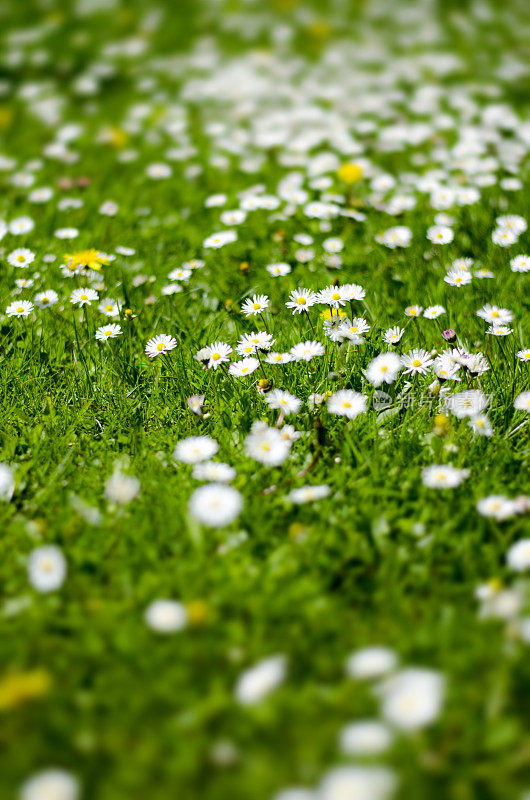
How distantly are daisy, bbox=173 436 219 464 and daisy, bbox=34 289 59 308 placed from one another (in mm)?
830

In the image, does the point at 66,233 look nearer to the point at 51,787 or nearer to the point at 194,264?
the point at 194,264

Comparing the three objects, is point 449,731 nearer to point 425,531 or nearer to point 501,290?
point 425,531

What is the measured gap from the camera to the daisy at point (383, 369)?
1.66 m

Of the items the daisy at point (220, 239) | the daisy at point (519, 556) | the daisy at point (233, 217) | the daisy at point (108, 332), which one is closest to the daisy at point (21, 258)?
the daisy at point (108, 332)

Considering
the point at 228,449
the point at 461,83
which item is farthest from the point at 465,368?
the point at 461,83

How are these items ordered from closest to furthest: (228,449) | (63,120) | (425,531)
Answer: (425,531), (228,449), (63,120)

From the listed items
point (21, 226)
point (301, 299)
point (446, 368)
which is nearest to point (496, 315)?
point (446, 368)

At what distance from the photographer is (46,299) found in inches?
81.0

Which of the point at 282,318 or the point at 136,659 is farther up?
the point at 282,318

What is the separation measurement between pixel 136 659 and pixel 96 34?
5.26 m

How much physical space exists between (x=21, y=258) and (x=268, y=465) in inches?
50.7

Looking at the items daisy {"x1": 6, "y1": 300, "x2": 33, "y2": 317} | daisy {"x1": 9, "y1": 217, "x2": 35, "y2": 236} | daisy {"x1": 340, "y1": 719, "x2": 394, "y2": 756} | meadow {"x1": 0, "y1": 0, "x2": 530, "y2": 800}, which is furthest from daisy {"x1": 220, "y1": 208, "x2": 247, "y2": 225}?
daisy {"x1": 340, "y1": 719, "x2": 394, "y2": 756}

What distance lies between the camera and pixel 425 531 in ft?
4.31

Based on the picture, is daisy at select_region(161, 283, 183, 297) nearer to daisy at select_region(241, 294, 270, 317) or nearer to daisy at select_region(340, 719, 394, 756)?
daisy at select_region(241, 294, 270, 317)
